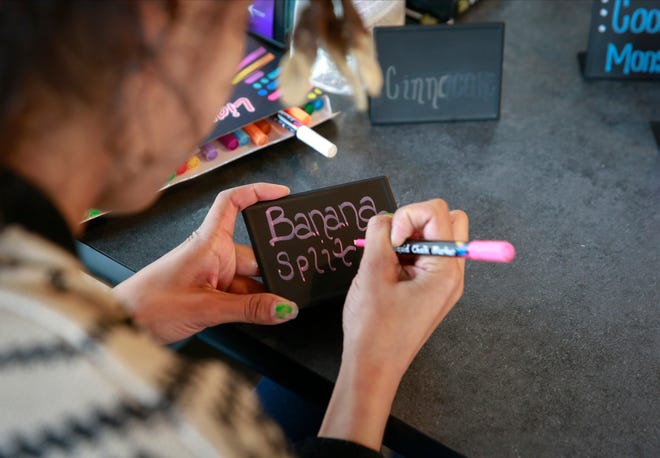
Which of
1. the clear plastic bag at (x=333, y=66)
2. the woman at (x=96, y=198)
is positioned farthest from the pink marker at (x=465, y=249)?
the clear plastic bag at (x=333, y=66)

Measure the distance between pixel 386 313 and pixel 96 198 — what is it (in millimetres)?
329

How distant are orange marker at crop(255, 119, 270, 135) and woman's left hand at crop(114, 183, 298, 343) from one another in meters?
0.22

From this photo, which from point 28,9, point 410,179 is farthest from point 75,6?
point 410,179

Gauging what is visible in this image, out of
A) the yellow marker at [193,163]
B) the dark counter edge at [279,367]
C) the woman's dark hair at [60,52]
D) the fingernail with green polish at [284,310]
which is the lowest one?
the dark counter edge at [279,367]

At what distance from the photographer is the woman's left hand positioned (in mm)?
791

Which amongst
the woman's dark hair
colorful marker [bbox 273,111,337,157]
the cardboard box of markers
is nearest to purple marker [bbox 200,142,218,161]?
the cardboard box of markers

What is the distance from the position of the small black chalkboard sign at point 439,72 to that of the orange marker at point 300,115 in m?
0.11

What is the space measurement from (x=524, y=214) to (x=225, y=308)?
1.49ft

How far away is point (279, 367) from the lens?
0.84m

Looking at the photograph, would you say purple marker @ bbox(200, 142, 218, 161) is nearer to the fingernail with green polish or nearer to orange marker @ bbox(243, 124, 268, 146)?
orange marker @ bbox(243, 124, 268, 146)

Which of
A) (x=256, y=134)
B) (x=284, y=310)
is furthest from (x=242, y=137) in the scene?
(x=284, y=310)

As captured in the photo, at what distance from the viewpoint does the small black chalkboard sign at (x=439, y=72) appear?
108cm

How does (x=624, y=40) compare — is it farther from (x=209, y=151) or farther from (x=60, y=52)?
(x=60, y=52)

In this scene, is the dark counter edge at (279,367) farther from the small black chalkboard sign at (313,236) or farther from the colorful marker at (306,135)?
the colorful marker at (306,135)
